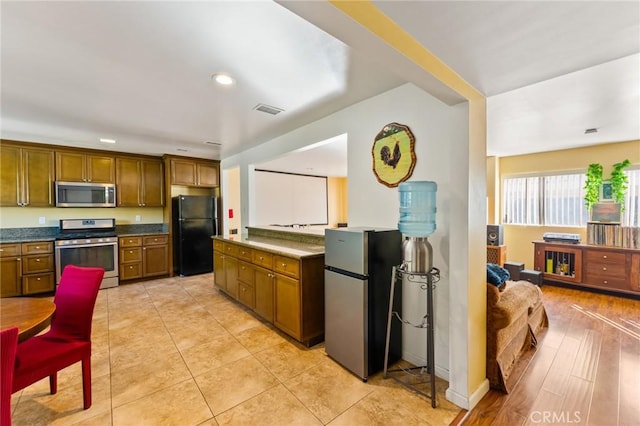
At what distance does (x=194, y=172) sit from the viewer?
5.63 meters

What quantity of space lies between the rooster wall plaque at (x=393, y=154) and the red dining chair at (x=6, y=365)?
8.15 feet

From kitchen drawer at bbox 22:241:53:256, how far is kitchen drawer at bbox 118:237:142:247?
0.89 metres

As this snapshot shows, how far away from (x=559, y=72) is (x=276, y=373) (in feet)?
9.75

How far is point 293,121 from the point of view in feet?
11.2

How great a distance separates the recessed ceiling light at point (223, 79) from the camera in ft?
7.28

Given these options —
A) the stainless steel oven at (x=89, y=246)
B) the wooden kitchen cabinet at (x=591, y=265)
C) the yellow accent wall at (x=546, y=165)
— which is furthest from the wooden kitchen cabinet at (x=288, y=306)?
the yellow accent wall at (x=546, y=165)

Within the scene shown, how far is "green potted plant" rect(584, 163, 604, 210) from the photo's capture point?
4492mm

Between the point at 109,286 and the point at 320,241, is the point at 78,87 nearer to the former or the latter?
the point at 320,241

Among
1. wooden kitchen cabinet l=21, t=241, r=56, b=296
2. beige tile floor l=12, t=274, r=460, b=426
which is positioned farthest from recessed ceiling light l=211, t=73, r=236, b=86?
wooden kitchen cabinet l=21, t=241, r=56, b=296

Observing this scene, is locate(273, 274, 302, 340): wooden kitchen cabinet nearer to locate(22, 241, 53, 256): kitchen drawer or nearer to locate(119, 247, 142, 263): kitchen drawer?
locate(119, 247, 142, 263): kitchen drawer

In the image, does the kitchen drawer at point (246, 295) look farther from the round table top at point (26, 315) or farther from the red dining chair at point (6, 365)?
the red dining chair at point (6, 365)

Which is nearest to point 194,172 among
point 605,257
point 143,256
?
point 143,256

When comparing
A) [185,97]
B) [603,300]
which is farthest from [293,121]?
[603,300]

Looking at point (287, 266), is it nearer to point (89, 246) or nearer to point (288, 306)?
point (288, 306)
